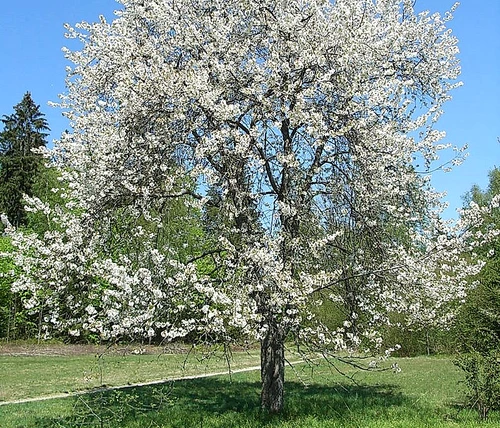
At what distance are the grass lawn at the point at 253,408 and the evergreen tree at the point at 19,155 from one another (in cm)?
2768

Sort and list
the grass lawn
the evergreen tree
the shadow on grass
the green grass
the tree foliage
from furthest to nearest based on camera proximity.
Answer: the evergreen tree
the green grass
the tree foliage
the shadow on grass
the grass lawn

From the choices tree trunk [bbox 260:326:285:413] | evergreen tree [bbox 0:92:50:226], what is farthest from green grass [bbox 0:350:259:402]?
evergreen tree [bbox 0:92:50:226]

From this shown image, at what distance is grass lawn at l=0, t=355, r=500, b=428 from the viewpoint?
721 centimetres

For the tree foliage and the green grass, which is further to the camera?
the green grass

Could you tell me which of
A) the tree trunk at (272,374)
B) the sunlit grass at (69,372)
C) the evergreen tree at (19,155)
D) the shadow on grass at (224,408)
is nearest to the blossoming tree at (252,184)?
the tree trunk at (272,374)

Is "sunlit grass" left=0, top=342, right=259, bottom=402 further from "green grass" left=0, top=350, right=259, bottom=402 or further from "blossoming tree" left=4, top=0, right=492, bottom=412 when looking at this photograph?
"blossoming tree" left=4, top=0, right=492, bottom=412

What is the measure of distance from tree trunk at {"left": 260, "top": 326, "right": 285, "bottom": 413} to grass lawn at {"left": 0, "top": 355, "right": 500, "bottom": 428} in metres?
0.21

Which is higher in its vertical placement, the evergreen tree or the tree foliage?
the evergreen tree

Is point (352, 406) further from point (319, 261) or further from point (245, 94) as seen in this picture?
point (245, 94)

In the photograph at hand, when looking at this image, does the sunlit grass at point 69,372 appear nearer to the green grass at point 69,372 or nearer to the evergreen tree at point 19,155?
the green grass at point 69,372

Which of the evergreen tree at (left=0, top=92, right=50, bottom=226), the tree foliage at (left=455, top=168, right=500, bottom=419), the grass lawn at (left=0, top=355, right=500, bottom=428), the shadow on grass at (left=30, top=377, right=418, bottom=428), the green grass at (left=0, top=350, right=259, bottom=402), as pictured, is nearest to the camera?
the grass lawn at (left=0, top=355, right=500, bottom=428)

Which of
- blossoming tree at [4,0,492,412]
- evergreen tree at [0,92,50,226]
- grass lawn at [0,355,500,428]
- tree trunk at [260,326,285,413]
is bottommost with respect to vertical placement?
grass lawn at [0,355,500,428]

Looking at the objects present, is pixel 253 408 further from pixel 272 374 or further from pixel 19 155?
pixel 19 155

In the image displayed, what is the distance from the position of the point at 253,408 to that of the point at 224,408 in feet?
1.85
